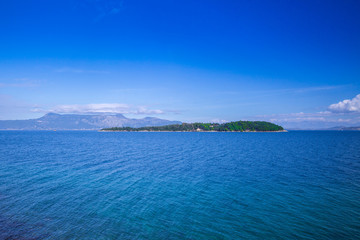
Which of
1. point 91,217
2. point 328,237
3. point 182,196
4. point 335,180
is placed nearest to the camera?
point 328,237

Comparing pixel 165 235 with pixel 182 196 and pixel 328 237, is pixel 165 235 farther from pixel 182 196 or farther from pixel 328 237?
pixel 328 237

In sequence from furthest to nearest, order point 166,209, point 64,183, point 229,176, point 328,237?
point 229,176 < point 64,183 < point 166,209 < point 328,237

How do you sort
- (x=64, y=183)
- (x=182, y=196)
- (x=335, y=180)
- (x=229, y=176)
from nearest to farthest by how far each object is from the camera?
(x=182, y=196)
(x=64, y=183)
(x=335, y=180)
(x=229, y=176)

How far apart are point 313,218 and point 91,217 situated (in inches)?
806

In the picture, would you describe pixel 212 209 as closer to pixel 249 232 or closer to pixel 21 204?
pixel 249 232

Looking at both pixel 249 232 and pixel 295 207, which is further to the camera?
pixel 295 207

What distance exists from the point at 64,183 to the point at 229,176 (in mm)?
25361

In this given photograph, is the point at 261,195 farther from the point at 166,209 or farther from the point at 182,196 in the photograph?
the point at 166,209

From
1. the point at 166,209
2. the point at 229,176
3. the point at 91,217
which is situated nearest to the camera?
the point at 91,217

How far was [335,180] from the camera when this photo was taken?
1155 inches

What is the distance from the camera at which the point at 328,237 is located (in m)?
14.6

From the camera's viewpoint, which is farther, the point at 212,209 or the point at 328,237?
the point at 212,209

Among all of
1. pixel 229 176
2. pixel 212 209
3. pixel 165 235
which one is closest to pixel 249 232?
pixel 212 209

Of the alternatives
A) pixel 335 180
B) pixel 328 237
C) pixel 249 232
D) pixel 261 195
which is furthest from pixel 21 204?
pixel 335 180
